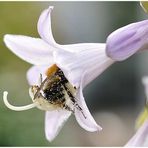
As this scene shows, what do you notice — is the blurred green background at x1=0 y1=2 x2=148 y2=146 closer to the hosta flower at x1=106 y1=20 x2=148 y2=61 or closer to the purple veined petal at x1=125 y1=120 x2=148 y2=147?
the purple veined petal at x1=125 y1=120 x2=148 y2=147

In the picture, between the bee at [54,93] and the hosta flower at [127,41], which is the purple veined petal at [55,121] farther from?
the hosta flower at [127,41]

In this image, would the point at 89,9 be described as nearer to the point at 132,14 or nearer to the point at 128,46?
the point at 132,14

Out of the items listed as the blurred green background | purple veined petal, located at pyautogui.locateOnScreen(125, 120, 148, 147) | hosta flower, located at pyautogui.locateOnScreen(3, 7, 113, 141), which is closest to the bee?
hosta flower, located at pyautogui.locateOnScreen(3, 7, 113, 141)

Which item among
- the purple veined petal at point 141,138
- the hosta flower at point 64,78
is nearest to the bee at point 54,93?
the hosta flower at point 64,78

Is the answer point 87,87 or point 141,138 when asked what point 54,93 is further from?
point 87,87

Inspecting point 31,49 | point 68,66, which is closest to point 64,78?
point 68,66

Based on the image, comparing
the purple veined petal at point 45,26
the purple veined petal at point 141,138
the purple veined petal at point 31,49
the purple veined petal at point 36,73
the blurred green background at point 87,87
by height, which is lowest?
the blurred green background at point 87,87
